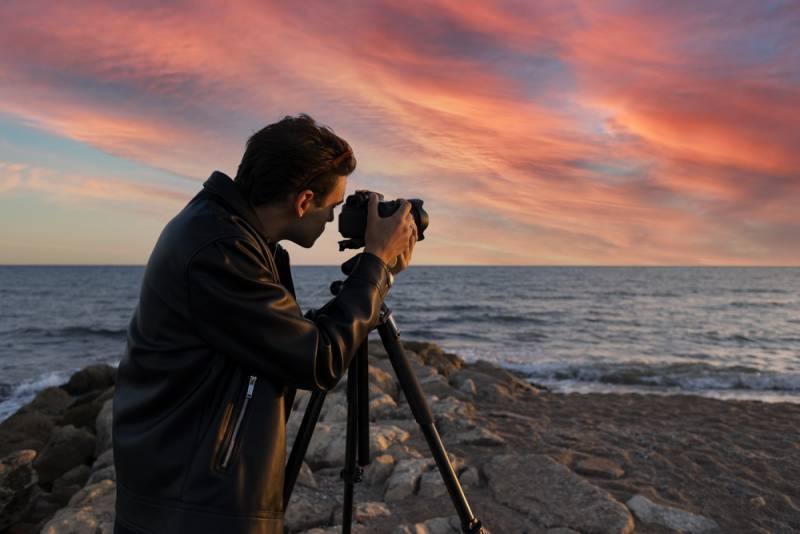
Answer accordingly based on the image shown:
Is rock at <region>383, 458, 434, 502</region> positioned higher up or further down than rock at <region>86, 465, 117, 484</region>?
higher up

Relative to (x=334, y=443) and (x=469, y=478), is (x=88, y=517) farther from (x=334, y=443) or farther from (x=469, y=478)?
(x=469, y=478)

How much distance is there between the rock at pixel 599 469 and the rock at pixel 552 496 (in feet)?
1.40

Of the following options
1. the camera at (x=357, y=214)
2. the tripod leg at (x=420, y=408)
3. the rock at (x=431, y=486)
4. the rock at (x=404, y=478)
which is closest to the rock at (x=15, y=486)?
the rock at (x=404, y=478)

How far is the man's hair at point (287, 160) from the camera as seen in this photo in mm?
1621

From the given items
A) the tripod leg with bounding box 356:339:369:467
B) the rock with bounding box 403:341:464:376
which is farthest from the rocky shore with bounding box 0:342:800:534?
the rock with bounding box 403:341:464:376

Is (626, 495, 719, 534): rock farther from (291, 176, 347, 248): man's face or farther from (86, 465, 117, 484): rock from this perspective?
(86, 465, 117, 484): rock

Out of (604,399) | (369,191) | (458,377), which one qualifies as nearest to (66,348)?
(458,377)

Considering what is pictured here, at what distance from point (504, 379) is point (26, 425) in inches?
279

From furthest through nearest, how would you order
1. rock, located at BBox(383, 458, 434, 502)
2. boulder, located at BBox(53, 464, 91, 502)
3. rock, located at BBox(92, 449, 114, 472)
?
boulder, located at BBox(53, 464, 91, 502), rock, located at BBox(92, 449, 114, 472), rock, located at BBox(383, 458, 434, 502)

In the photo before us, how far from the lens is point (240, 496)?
1.41 meters

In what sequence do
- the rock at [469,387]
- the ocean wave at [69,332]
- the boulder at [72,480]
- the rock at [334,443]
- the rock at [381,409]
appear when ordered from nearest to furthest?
the rock at [334,443] < the boulder at [72,480] < the rock at [381,409] < the rock at [469,387] < the ocean wave at [69,332]

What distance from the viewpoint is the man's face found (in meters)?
1.76

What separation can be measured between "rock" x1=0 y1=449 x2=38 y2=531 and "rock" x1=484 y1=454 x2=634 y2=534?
3.58 metres

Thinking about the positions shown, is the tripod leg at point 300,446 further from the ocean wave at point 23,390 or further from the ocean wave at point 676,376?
the ocean wave at point 676,376
